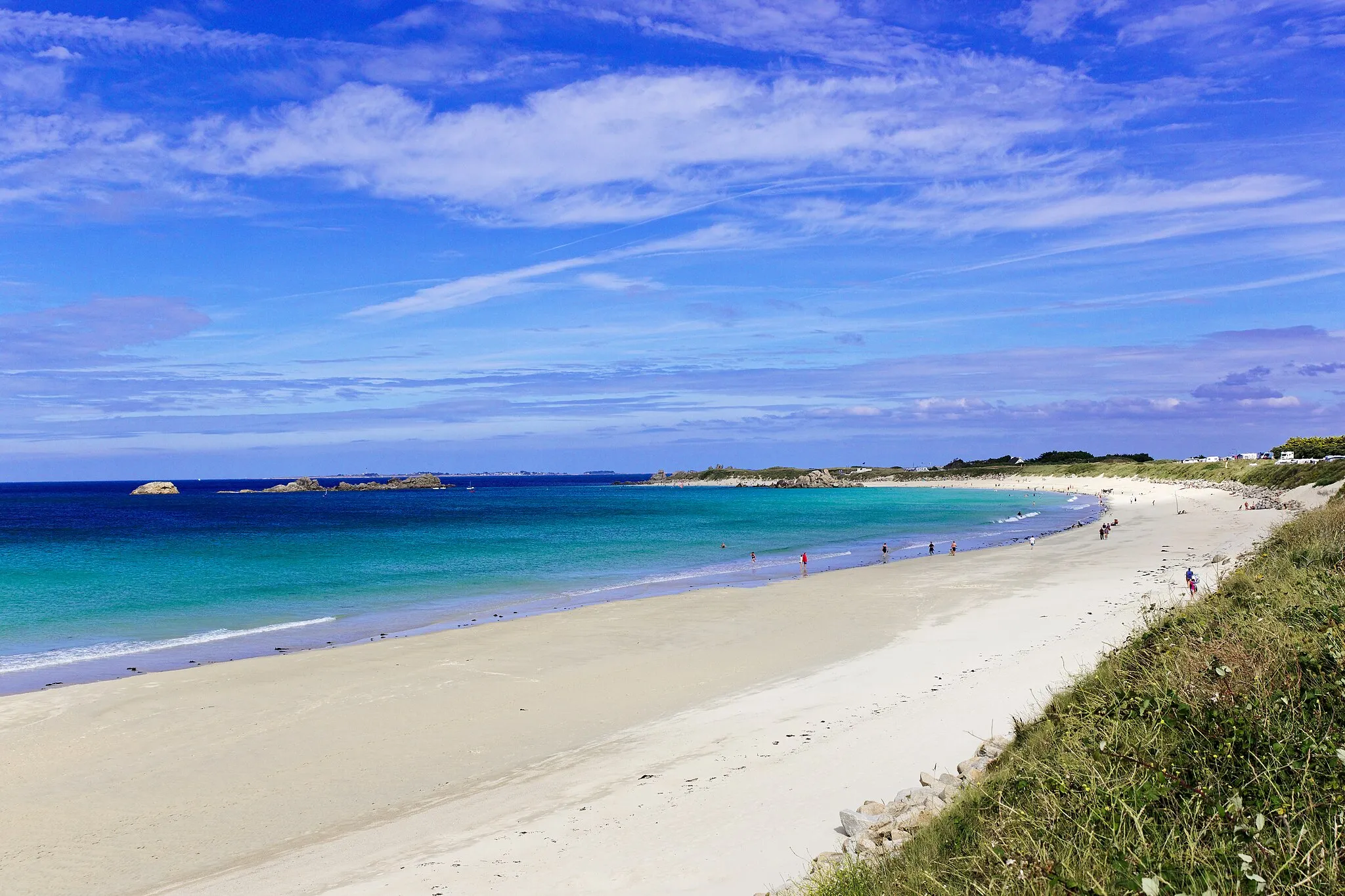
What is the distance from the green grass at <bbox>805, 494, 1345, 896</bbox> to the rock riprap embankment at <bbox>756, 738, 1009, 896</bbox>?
0.37 metres

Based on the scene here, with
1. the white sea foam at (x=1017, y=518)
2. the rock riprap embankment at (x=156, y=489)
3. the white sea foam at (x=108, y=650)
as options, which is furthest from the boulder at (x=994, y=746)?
the rock riprap embankment at (x=156, y=489)

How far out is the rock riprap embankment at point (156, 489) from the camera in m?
164

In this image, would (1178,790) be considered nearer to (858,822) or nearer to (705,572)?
(858,822)

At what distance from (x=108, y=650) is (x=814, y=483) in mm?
173749

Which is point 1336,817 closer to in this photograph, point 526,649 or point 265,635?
point 526,649

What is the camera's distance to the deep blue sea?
24422 millimetres

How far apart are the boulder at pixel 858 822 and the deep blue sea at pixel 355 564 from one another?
18.7m

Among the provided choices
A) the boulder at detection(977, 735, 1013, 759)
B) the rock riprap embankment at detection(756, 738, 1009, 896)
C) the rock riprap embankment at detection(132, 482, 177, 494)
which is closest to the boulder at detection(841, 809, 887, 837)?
the rock riprap embankment at detection(756, 738, 1009, 896)

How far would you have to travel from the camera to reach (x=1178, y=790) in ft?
17.1

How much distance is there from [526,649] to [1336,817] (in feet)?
60.4

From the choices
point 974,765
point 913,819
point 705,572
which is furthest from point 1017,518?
point 913,819

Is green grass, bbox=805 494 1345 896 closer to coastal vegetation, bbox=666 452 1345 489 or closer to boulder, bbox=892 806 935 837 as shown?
boulder, bbox=892 806 935 837

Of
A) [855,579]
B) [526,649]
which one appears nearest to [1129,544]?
[855,579]

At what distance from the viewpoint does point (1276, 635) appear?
22.9 feet
